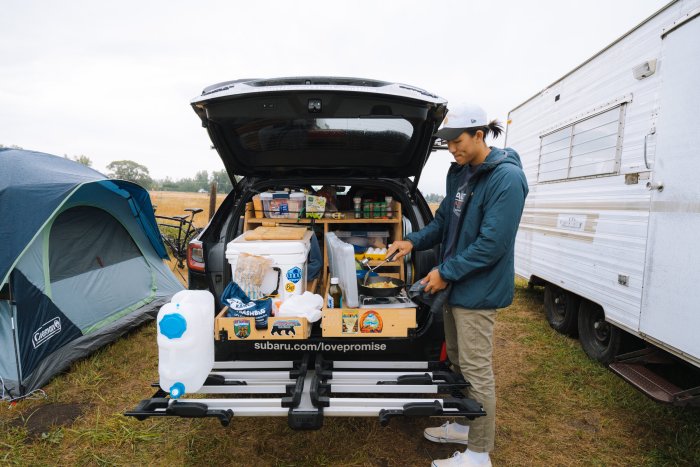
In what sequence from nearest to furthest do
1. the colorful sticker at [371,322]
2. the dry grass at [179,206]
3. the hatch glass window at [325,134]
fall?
the colorful sticker at [371,322], the hatch glass window at [325,134], the dry grass at [179,206]

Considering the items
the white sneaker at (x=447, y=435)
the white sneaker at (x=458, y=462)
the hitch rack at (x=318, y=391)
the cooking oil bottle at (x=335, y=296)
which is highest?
the cooking oil bottle at (x=335, y=296)

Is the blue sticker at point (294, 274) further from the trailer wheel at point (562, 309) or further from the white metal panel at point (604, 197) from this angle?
the trailer wheel at point (562, 309)

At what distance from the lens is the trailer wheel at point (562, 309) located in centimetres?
435

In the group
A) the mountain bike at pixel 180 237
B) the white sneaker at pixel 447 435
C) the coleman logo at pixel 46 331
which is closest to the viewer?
the white sneaker at pixel 447 435

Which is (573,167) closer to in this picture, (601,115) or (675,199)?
(601,115)

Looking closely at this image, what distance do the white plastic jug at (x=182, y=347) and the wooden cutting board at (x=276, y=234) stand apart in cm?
67

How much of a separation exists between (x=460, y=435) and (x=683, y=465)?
1.39m

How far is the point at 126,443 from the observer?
254 cm

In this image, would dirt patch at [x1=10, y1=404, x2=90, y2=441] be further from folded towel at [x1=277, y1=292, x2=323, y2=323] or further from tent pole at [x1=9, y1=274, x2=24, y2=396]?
folded towel at [x1=277, y1=292, x2=323, y2=323]

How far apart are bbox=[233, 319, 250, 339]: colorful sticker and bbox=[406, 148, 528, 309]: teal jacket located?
1.14 m

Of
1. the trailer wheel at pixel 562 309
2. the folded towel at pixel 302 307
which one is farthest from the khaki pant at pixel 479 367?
the trailer wheel at pixel 562 309

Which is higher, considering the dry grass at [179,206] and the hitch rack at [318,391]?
the dry grass at [179,206]

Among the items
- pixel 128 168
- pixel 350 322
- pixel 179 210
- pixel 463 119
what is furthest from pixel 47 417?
pixel 128 168

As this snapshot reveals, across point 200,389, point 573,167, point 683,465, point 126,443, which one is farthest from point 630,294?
point 126,443
